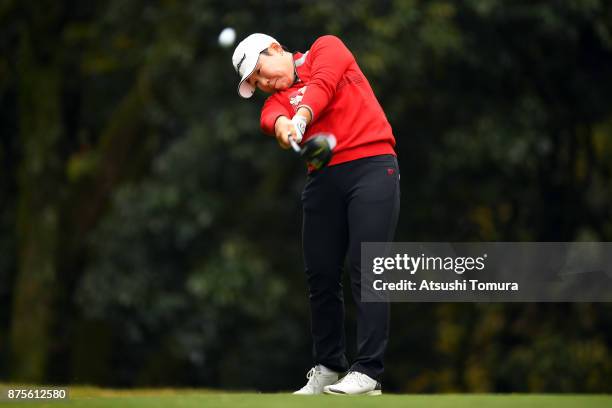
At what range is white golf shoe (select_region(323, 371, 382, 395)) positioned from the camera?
5.57m

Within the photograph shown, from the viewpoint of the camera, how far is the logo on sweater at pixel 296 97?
19.0 ft

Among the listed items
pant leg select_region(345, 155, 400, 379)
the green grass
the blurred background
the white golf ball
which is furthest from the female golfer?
the blurred background

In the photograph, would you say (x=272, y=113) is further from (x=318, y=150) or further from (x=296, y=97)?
(x=318, y=150)

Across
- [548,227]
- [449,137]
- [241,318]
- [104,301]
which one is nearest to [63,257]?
[104,301]

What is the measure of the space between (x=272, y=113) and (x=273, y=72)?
0.72 feet

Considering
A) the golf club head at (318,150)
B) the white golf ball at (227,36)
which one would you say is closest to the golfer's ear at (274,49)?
the golf club head at (318,150)

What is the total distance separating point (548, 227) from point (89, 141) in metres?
5.88

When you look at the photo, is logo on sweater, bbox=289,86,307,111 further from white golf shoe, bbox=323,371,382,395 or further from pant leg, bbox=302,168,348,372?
white golf shoe, bbox=323,371,382,395

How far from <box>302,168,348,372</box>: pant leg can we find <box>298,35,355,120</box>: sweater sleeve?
1.29 ft

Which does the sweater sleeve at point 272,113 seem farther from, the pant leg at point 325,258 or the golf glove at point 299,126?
the pant leg at point 325,258

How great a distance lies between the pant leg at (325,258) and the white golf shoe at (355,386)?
31cm

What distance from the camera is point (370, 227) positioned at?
5.73 meters

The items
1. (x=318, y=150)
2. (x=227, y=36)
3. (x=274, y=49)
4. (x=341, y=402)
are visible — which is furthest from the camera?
(x=227, y=36)

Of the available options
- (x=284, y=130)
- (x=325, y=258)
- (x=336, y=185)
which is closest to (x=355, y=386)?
(x=325, y=258)
